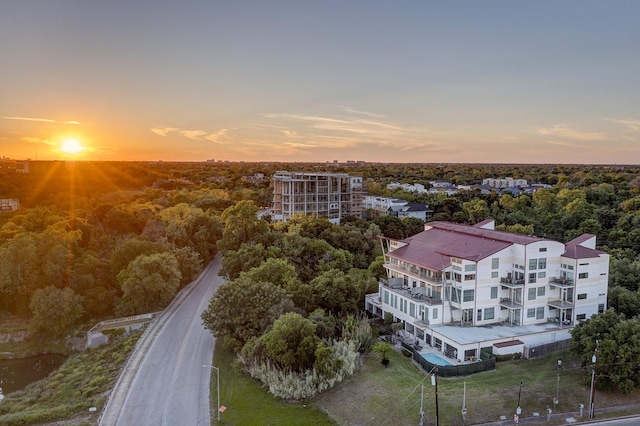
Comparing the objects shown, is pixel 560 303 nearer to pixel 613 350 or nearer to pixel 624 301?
pixel 624 301

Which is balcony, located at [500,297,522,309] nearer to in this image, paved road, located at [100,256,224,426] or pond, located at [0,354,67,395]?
paved road, located at [100,256,224,426]

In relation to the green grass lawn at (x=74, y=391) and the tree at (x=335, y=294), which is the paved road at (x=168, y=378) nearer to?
the green grass lawn at (x=74, y=391)

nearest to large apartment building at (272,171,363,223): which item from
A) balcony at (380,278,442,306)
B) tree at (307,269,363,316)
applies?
balcony at (380,278,442,306)

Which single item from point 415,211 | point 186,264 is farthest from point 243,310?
point 415,211

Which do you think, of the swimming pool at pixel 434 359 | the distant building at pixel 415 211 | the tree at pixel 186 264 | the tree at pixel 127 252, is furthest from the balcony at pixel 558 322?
the distant building at pixel 415 211

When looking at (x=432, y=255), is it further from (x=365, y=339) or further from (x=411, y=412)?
(x=411, y=412)

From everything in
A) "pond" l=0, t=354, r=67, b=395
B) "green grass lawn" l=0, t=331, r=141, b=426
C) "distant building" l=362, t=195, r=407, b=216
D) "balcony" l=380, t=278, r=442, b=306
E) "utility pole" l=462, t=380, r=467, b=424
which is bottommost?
"pond" l=0, t=354, r=67, b=395
